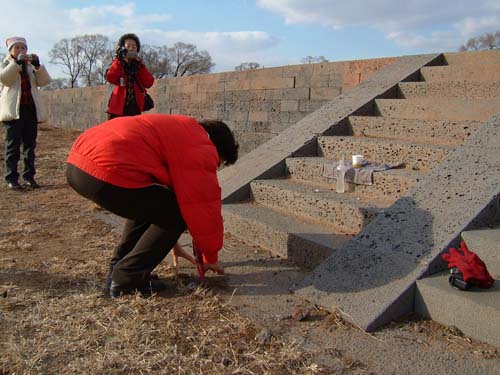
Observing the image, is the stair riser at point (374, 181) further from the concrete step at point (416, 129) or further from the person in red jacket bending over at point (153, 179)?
the person in red jacket bending over at point (153, 179)

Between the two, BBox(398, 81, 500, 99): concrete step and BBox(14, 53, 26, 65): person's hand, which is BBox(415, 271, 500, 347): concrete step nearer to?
BBox(398, 81, 500, 99): concrete step

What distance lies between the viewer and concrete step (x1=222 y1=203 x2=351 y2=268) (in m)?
2.93

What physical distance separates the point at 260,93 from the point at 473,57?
298cm

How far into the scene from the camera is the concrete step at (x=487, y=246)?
225 cm

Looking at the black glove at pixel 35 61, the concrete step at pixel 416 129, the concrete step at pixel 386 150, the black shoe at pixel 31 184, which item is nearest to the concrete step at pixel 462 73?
the concrete step at pixel 416 129

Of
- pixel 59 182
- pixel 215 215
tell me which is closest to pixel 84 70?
pixel 59 182

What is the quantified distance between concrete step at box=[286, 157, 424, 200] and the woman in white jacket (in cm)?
347

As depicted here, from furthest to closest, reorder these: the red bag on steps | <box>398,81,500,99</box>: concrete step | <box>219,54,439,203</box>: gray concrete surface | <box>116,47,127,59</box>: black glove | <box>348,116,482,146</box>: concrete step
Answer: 1. <box>116,47,127,59</box>: black glove
2. <box>219,54,439,203</box>: gray concrete surface
3. <box>398,81,500,99</box>: concrete step
4. <box>348,116,482,146</box>: concrete step
5. the red bag on steps

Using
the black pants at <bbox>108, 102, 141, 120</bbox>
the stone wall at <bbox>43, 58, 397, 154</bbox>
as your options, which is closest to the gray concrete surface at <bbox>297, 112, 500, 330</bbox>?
the stone wall at <bbox>43, 58, 397, 154</bbox>

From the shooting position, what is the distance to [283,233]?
314cm

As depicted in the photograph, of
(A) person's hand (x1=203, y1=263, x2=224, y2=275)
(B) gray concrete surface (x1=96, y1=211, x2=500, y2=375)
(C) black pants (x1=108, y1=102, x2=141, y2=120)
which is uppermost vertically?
(C) black pants (x1=108, y1=102, x2=141, y2=120)

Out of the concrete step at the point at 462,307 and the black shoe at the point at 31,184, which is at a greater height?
the concrete step at the point at 462,307

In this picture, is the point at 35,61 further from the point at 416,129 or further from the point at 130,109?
the point at 416,129

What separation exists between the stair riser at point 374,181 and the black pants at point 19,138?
3.49 m
